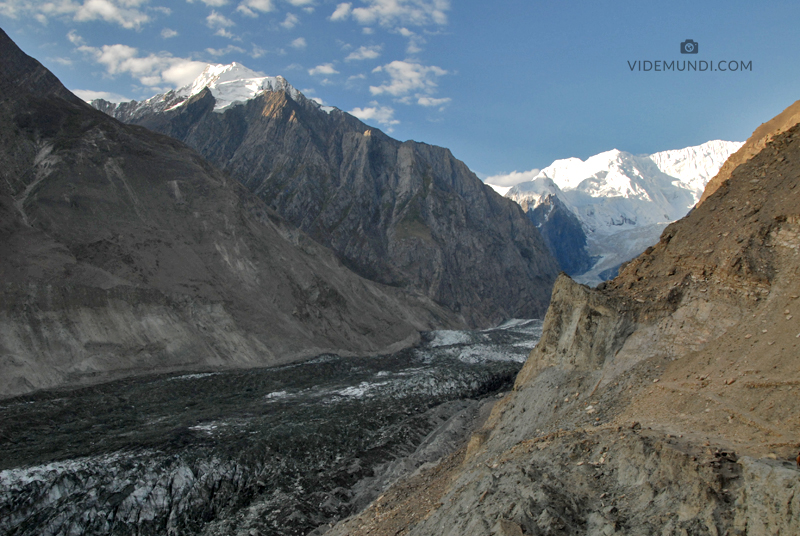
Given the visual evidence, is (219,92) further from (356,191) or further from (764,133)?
(764,133)

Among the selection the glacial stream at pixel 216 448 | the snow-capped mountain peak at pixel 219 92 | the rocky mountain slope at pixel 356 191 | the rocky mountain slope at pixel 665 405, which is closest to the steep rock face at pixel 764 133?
the rocky mountain slope at pixel 665 405

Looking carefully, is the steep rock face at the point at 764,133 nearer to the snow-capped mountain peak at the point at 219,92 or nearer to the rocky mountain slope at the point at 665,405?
the rocky mountain slope at the point at 665,405

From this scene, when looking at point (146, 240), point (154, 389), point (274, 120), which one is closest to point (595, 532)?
point (154, 389)

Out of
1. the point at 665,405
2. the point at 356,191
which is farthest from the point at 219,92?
the point at 665,405

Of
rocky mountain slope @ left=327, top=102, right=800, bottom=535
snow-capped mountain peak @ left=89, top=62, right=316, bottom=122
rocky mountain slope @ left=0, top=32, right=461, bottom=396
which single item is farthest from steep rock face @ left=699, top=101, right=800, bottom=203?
snow-capped mountain peak @ left=89, top=62, right=316, bottom=122

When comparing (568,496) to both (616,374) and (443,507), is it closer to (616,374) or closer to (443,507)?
(443,507)
